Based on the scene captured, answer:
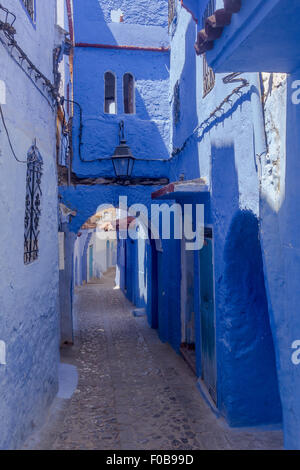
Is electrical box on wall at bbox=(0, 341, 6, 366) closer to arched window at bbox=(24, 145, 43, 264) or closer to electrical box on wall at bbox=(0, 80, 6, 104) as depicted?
arched window at bbox=(24, 145, 43, 264)

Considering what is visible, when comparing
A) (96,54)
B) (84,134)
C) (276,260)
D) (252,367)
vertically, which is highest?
(96,54)

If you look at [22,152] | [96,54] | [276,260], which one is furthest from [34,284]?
[96,54]

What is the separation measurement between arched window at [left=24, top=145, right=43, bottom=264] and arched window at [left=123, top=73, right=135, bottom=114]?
485cm

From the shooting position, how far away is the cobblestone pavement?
477 centimetres

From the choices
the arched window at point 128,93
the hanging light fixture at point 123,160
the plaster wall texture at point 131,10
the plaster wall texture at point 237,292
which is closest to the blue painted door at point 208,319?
the plaster wall texture at point 237,292

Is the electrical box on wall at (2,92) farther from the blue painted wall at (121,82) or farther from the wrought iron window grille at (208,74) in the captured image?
the blue painted wall at (121,82)

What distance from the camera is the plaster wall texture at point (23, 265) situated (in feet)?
12.5

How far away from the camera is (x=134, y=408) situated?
19.2 feet

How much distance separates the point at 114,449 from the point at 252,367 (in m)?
1.94

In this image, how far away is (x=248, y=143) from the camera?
4.16m

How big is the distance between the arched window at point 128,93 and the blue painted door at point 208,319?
4922mm

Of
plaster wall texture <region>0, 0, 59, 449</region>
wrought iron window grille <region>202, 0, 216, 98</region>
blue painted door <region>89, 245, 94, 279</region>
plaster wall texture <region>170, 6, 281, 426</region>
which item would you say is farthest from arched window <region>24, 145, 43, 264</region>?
blue painted door <region>89, 245, 94, 279</region>

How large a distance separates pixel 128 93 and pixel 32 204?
229 inches
